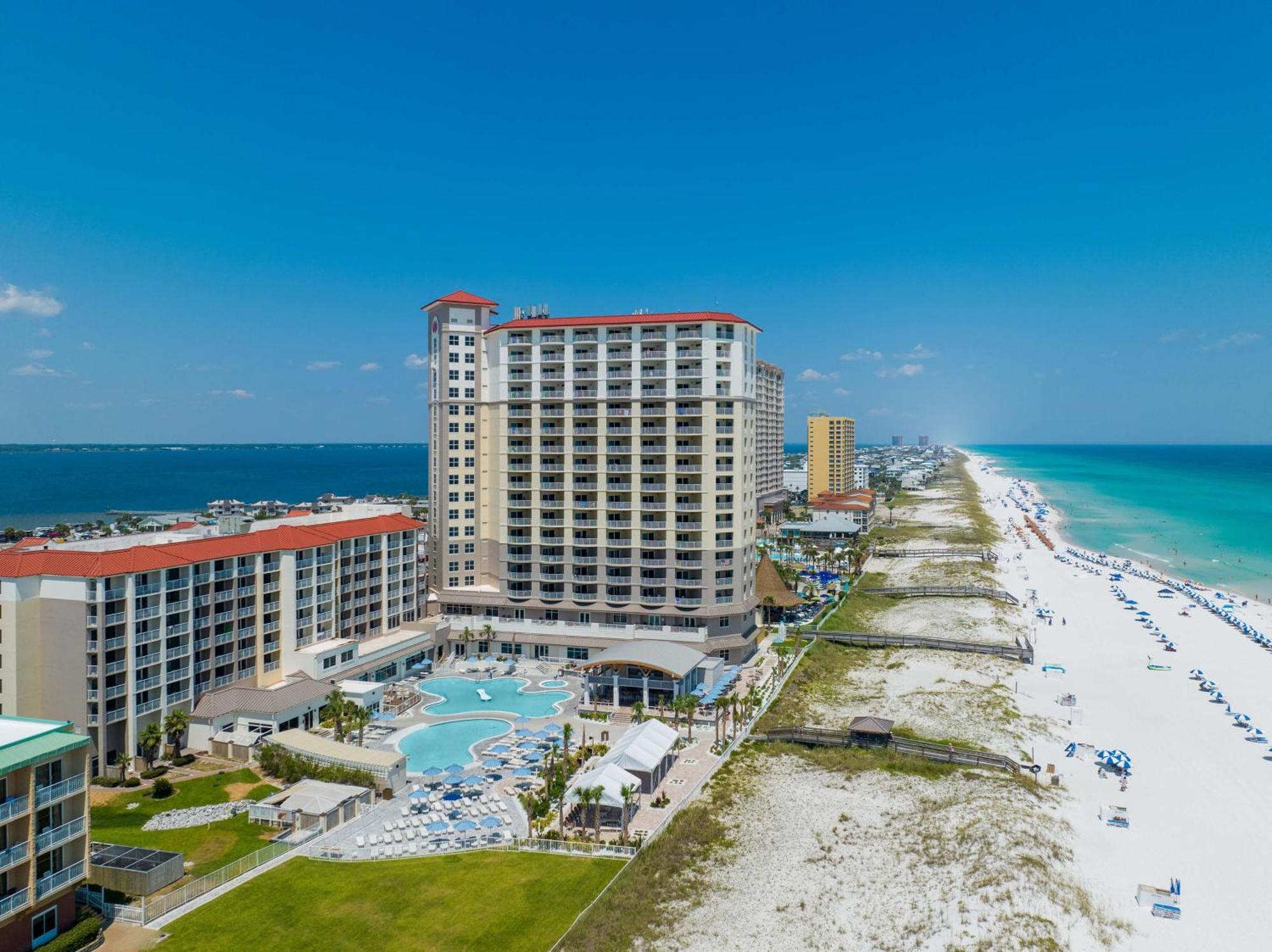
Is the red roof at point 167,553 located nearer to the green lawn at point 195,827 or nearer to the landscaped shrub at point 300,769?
the green lawn at point 195,827

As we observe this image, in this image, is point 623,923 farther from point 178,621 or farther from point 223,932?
point 178,621

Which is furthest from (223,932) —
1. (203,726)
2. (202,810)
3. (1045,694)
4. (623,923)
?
(1045,694)

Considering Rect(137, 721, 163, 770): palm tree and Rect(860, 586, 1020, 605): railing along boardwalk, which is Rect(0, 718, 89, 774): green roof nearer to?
Rect(137, 721, 163, 770): palm tree

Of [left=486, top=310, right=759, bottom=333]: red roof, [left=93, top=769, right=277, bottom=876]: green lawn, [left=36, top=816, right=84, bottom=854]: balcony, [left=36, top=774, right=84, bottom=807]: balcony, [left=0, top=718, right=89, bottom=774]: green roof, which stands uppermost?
[left=486, top=310, right=759, bottom=333]: red roof

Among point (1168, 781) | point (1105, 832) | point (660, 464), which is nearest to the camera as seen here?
point (1105, 832)

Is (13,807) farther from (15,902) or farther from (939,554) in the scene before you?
(939,554)

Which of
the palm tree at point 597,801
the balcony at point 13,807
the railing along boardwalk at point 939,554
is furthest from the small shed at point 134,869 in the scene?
the railing along boardwalk at point 939,554

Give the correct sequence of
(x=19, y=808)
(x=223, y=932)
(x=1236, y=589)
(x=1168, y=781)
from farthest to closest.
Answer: (x=1236, y=589)
(x=1168, y=781)
(x=223, y=932)
(x=19, y=808)

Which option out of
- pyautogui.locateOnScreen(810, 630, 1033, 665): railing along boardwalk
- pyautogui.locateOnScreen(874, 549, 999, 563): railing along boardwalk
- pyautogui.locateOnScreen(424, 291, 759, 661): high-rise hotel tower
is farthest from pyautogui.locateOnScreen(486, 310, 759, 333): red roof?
pyautogui.locateOnScreen(874, 549, 999, 563): railing along boardwalk

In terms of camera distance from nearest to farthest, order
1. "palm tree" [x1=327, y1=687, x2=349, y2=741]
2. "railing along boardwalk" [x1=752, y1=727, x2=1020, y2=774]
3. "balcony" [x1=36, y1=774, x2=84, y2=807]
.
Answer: "balcony" [x1=36, y1=774, x2=84, y2=807] < "railing along boardwalk" [x1=752, y1=727, x2=1020, y2=774] < "palm tree" [x1=327, y1=687, x2=349, y2=741]
